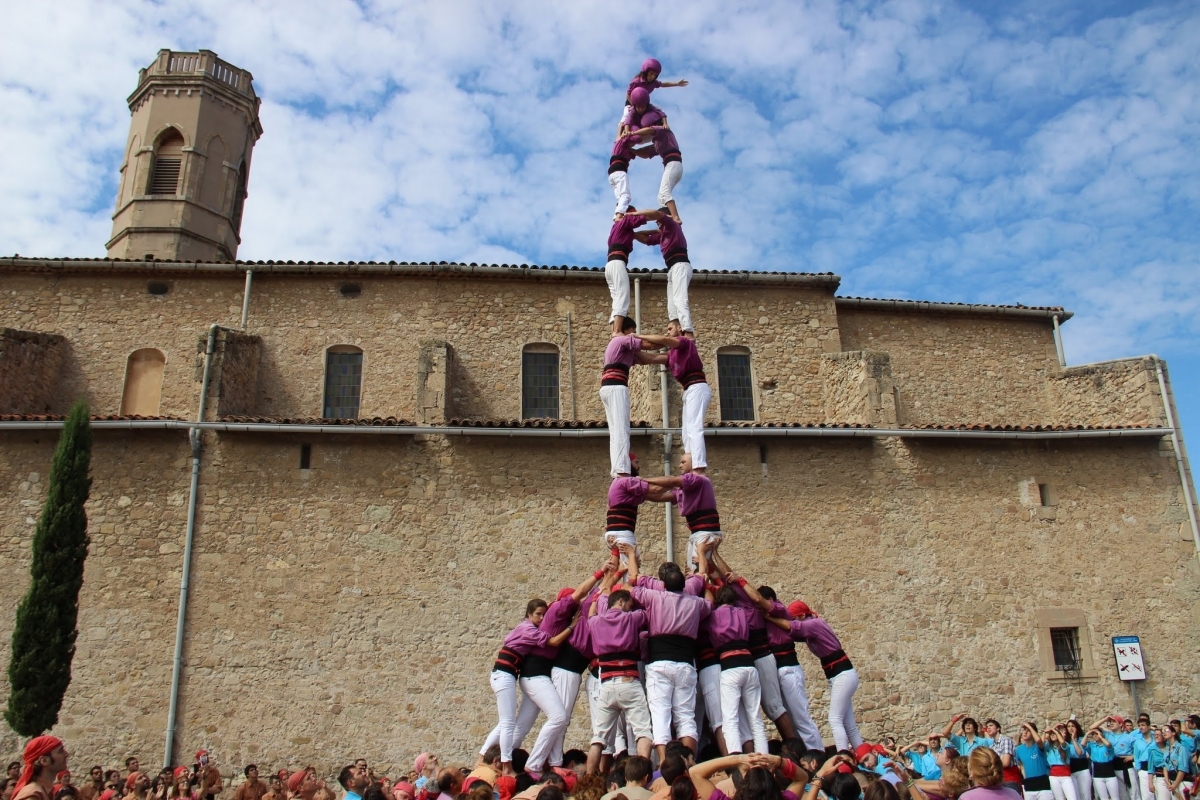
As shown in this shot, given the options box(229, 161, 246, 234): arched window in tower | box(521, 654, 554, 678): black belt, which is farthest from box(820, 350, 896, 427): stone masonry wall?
box(229, 161, 246, 234): arched window in tower

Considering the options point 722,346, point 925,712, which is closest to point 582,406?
point 722,346

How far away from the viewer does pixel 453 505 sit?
15.9 m

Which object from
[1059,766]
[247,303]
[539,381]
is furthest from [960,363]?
[247,303]

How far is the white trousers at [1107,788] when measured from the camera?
38.5ft

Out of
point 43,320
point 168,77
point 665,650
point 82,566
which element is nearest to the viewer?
point 665,650

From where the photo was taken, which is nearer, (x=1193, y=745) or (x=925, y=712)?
(x=1193, y=745)

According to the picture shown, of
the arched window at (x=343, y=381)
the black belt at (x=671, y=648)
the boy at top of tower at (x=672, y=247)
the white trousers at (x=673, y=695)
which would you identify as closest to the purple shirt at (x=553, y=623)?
the black belt at (x=671, y=648)

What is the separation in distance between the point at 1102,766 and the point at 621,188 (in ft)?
33.3

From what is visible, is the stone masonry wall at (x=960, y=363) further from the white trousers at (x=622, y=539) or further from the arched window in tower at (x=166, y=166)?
the arched window in tower at (x=166, y=166)

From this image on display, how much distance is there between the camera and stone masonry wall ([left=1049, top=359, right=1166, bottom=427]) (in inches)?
698

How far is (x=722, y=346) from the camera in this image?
1928 centimetres

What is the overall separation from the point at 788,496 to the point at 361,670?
8178 mm

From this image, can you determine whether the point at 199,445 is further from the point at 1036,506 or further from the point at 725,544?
the point at 1036,506

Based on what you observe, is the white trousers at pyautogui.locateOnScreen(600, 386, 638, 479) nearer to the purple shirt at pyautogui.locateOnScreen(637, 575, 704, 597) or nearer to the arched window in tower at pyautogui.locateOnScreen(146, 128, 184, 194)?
the purple shirt at pyautogui.locateOnScreen(637, 575, 704, 597)
